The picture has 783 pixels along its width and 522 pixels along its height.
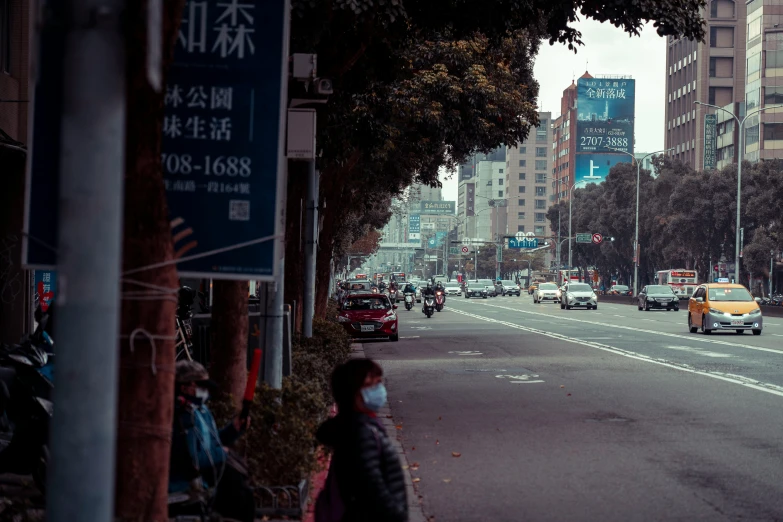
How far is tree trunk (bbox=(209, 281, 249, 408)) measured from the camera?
9578 mm

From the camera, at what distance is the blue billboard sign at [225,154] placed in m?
5.98

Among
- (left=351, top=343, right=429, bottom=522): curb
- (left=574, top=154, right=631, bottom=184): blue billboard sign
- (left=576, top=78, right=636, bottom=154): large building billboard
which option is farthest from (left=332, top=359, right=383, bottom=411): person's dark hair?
(left=574, top=154, right=631, bottom=184): blue billboard sign

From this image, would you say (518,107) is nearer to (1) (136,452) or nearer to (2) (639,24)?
(2) (639,24)

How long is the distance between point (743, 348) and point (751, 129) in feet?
283

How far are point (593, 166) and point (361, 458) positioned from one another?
Result: 569ft

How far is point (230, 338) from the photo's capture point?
9656 mm

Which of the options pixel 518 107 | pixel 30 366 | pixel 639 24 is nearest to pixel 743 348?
pixel 518 107

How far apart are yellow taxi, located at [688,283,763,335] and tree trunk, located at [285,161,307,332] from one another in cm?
1787

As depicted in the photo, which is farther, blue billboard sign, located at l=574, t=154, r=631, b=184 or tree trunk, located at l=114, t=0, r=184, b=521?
blue billboard sign, located at l=574, t=154, r=631, b=184

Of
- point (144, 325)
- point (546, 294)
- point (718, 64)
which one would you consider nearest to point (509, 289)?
point (546, 294)

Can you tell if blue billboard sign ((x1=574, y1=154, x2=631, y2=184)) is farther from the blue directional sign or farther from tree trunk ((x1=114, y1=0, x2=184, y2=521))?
tree trunk ((x1=114, y1=0, x2=184, y2=521))

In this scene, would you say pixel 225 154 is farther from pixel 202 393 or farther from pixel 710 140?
pixel 710 140

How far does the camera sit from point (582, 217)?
11375 centimetres

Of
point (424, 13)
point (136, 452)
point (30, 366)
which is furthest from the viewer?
point (424, 13)
